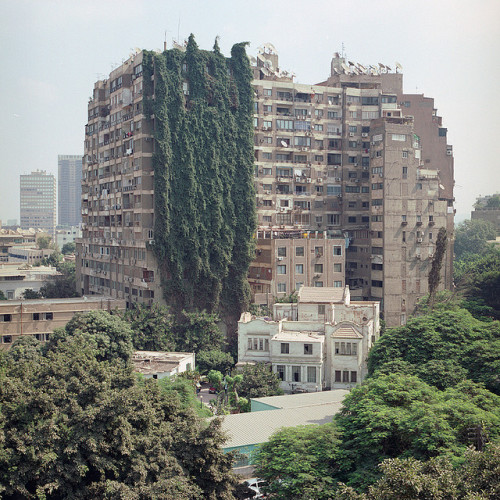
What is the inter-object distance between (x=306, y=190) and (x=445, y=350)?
118 ft

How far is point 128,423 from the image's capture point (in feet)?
81.0

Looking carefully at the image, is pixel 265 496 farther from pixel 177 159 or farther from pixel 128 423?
pixel 177 159

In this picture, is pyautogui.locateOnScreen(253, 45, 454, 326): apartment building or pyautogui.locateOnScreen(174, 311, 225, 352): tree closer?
pyautogui.locateOnScreen(174, 311, 225, 352): tree

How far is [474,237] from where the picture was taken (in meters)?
115

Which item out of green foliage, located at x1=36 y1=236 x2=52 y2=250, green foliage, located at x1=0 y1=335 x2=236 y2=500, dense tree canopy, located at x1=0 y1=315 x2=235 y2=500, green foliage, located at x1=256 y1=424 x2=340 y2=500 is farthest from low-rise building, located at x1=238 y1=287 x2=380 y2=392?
green foliage, located at x1=36 y1=236 x2=52 y2=250

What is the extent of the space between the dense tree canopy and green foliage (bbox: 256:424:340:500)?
200 centimetres

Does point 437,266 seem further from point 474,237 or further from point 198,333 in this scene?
point 474,237

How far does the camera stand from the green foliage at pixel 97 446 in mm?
23609

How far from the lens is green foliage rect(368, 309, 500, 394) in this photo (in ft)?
113

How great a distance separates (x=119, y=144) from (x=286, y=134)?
53.8 ft

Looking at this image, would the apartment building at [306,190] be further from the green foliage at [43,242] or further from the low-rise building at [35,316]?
the green foliage at [43,242]

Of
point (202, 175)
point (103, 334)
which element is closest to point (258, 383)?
point (103, 334)

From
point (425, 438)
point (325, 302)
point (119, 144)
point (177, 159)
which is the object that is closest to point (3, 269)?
point (119, 144)

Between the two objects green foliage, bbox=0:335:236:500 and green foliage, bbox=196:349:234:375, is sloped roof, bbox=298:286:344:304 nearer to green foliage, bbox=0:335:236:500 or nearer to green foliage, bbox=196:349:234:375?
green foliage, bbox=196:349:234:375
